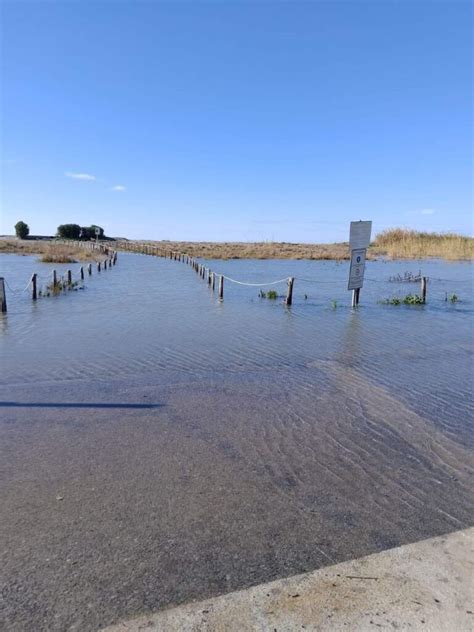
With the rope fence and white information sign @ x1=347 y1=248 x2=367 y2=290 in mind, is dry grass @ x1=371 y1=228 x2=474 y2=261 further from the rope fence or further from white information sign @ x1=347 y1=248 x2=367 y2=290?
white information sign @ x1=347 y1=248 x2=367 y2=290

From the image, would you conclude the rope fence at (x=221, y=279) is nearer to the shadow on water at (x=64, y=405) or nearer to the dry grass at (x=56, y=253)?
the dry grass at (x=56, y=253)

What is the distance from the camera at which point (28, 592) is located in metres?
2.73

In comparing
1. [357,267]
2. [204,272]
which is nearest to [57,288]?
[204,272]

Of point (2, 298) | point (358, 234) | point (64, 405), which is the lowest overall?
point (64, 405)

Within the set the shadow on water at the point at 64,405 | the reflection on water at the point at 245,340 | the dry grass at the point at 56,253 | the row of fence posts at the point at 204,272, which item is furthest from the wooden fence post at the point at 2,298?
the dry grass at the point at 56,253

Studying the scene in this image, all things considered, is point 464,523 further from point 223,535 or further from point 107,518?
point 107,518

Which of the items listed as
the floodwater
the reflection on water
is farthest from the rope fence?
the floodwater

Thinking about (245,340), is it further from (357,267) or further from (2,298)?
(2,298)

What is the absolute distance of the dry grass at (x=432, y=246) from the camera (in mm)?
42375

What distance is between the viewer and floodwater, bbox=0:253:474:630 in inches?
119

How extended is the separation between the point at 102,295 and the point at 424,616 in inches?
701

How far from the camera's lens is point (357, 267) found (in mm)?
15500

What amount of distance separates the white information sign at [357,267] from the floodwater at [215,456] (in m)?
5.30

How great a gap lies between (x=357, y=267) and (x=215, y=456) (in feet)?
39.4
